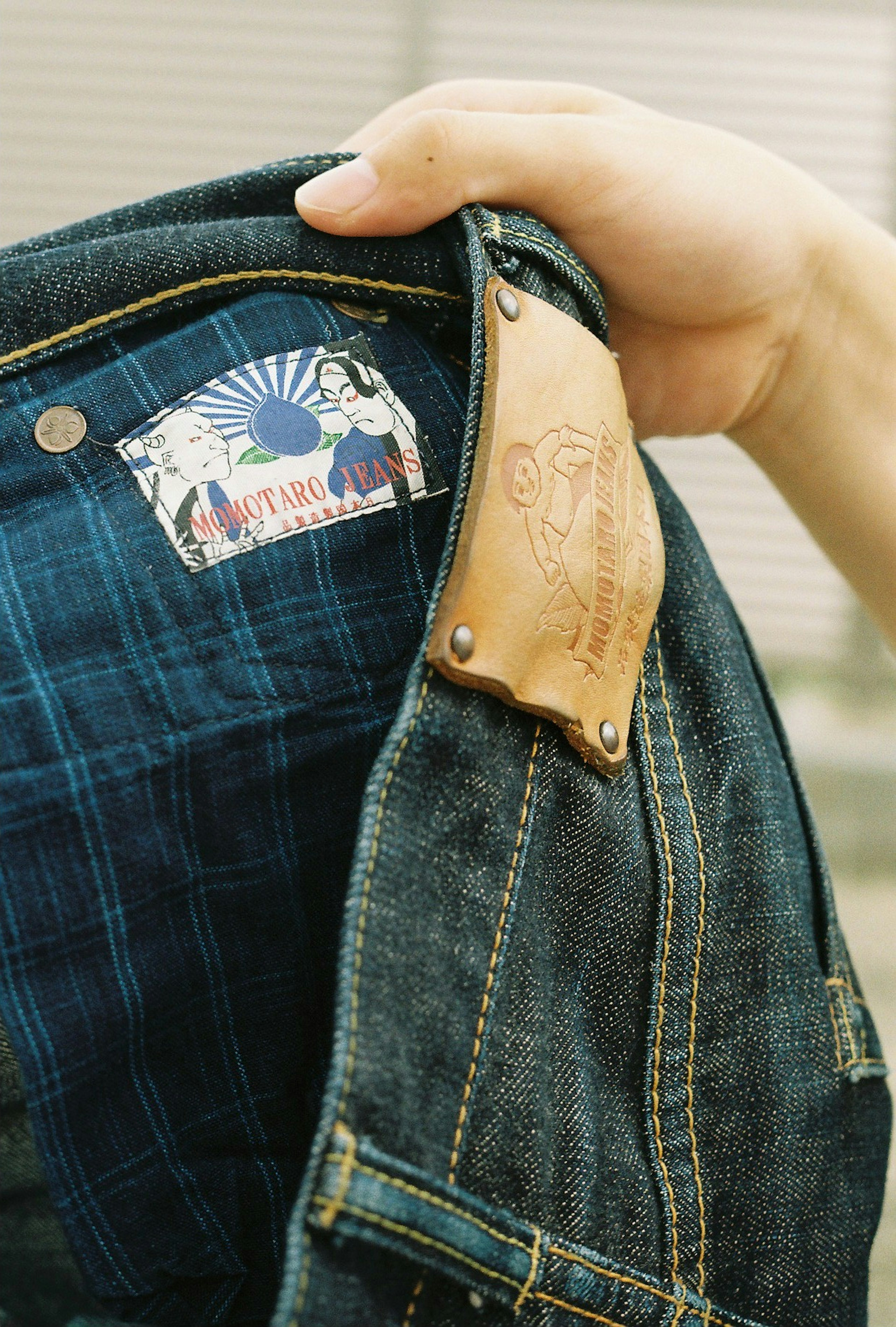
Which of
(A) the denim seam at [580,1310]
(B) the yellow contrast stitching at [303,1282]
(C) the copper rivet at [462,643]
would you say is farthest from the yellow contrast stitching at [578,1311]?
(C) the copper rivet at [462,643]

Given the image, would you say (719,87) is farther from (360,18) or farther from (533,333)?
(533,333)

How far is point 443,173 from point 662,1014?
43cm

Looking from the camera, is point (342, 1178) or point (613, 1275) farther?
point (613, 1275)

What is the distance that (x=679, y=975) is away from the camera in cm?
46

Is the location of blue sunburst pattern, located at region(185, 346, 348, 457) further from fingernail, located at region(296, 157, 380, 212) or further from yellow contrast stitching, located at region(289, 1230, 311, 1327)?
yellow contrast stitching, located at region(289, 1230, 311, 1327)

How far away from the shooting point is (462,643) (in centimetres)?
38

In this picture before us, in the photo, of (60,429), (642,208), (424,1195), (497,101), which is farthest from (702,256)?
(424,1195)

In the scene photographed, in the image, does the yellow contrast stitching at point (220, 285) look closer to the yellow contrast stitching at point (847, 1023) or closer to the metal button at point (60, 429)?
the metal button at point (60, 429)

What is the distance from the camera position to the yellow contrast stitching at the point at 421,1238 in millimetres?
308

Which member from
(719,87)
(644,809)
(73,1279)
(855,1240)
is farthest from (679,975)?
(719,87)

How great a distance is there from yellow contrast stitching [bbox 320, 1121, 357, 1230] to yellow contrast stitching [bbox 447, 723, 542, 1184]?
0.05 metres

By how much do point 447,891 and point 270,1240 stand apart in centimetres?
20

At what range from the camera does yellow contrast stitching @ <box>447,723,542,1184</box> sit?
349 mm

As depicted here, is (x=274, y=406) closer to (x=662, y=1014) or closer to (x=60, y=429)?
(x=60, y=429)
